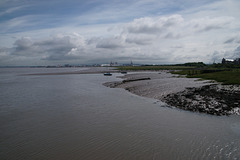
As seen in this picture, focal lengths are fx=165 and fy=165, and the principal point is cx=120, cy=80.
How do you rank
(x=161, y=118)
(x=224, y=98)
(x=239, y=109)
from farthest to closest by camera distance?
(x=224, y=98)
(x=239, y=109)
(x=161, y=118)

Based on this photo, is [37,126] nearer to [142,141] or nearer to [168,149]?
[142,141]

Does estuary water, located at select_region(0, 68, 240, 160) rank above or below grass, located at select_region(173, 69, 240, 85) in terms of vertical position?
below

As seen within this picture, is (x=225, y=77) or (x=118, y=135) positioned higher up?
(x=225, y=77)

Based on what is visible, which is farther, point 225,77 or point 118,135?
point 225,77

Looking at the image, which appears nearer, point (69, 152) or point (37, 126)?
point (69, 152)

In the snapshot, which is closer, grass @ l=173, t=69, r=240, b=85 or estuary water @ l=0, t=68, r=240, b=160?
estuary water @ l=0, t=68, r=240, b=160

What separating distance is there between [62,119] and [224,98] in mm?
19183

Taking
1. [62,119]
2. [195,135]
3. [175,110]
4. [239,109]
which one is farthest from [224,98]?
[62,119]

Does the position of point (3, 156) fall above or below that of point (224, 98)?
below

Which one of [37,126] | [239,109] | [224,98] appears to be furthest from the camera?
[224,98]

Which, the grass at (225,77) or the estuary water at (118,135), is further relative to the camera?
the grass at (225,77)

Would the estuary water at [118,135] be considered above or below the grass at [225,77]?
below

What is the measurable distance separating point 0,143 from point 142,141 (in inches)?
380

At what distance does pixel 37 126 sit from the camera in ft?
46.7
